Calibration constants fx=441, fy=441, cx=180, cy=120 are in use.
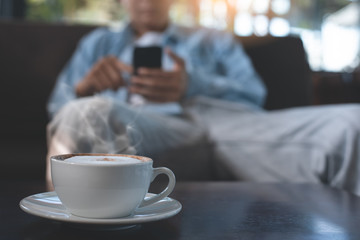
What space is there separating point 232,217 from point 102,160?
0.16 m

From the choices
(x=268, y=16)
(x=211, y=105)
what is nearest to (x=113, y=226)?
(x=211, y=105)

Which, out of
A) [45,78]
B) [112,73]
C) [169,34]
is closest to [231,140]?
[112,73]

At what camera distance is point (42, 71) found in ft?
5.14

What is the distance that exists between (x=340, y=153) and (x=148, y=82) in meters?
0.56

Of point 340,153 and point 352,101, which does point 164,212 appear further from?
point 352,101

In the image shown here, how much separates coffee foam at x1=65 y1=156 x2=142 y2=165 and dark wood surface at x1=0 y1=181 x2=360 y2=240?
7 cm

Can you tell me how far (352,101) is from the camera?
193 centimetres

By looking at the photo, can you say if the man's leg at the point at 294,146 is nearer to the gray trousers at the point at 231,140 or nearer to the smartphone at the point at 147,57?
the gray trousers at the point at 231,140

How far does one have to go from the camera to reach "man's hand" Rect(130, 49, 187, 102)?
1280 mm

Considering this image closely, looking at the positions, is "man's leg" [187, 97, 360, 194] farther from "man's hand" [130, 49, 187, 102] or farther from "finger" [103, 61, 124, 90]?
"finger" [103, 61, 124, 90]

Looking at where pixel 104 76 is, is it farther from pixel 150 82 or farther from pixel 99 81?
pixel 150 82

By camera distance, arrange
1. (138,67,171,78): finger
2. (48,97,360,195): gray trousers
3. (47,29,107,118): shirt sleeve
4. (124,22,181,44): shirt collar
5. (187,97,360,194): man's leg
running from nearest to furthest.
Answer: (48,97,360,195): gray trousers, (187,97,360,194): man's leg, (138,67,171,78): finger, (47,29,107,118): shirt sleeve, (124,22,181,44): shirt collar

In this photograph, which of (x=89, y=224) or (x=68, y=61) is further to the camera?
(x=68, y=61)

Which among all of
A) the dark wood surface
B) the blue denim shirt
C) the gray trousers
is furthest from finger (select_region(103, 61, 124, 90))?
the dark wood surface
